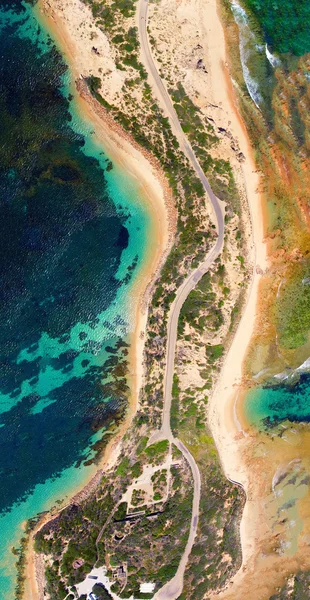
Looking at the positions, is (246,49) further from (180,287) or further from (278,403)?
(278,403)

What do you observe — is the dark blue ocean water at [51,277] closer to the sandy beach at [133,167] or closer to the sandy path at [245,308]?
the sandy beach at [133,167]

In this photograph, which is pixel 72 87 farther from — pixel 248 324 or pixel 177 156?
pixel 248 324

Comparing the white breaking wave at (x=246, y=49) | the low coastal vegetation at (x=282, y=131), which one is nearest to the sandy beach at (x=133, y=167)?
the low coastal vegetation at (x=282, y=131)

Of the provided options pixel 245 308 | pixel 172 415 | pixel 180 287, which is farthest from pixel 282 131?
pixel 172 415

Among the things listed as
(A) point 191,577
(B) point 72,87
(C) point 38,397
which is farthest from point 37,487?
(B) point 72,87

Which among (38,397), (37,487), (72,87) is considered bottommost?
(37,487)

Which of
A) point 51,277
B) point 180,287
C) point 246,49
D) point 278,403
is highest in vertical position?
point 246,49
